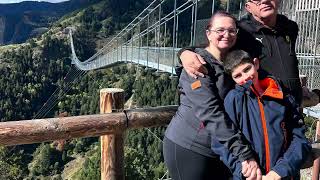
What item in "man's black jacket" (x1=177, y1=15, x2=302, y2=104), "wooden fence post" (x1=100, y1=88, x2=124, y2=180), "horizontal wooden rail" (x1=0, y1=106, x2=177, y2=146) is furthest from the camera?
"wooden fence post" (x1=100, y1=88, x2=124, y2=180)

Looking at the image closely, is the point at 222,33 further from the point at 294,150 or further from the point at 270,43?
the point at 294,150

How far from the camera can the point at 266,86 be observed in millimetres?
1620

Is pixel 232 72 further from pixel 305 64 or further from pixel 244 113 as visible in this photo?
pixel 305 64

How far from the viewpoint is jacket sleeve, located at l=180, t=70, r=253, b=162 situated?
5.08 ft

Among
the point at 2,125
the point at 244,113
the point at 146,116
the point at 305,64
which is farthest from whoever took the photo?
the point at 305,64

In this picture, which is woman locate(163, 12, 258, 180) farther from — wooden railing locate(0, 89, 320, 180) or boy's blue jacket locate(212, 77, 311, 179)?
wooden railing locate(0, 89, 320, 180)

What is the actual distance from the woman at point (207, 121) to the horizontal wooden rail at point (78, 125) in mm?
442

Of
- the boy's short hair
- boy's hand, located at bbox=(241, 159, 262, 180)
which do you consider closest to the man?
the boy's short hair

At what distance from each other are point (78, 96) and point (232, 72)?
6271cm

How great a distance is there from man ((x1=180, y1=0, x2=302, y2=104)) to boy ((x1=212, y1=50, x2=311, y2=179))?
12cm

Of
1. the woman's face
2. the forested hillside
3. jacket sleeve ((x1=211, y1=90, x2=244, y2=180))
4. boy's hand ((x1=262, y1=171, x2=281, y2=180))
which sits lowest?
the forested hillside

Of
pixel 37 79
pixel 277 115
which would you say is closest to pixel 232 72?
pixel 277 115

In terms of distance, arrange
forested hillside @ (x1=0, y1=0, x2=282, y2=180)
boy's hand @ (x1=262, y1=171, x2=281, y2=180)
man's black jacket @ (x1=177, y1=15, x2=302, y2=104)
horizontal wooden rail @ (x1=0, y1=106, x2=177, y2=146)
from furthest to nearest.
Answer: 1. forested hillside @ (x1=0, y1=0, x2=282, y2=180)
2. horizontal wooden rail @ (x1=0, y1=106, x2=177, y2=146)
3. man's black jacket @ (x1=177, y1=15, x2=302, y2=104)
4. boy's hand @ (x1=262, y1=171, x2=281, y2=180)

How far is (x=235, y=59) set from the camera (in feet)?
5.18
